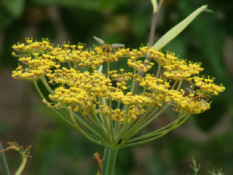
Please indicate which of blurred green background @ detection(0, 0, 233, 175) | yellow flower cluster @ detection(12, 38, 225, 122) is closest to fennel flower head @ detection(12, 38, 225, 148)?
yellow flower cluster @ detection(12, 38, 225, 122)

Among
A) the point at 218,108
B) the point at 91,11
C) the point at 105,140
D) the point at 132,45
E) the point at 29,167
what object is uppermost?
the point at 91,11

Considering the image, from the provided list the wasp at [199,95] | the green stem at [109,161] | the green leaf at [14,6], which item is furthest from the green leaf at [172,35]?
the green leaf at [14,6]

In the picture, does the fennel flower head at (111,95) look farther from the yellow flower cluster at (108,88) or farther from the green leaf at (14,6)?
the green leaf at (14,6)

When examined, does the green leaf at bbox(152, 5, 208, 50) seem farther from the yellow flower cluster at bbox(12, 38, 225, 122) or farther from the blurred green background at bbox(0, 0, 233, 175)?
the blurred green background at bbox(0, 0, 233, 175)

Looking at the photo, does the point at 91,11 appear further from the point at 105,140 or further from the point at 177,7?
the point at 105,140

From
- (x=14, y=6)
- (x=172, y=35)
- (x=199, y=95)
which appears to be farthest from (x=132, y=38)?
(x=199, y=95)

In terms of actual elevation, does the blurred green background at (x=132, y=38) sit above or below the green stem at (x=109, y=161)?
above

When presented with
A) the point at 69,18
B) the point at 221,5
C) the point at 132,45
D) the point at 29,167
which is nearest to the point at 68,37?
the point at 69,18

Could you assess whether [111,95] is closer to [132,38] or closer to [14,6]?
[14,6]

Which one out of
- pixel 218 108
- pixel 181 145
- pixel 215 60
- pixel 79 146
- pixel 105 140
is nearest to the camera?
pixel 105 140
